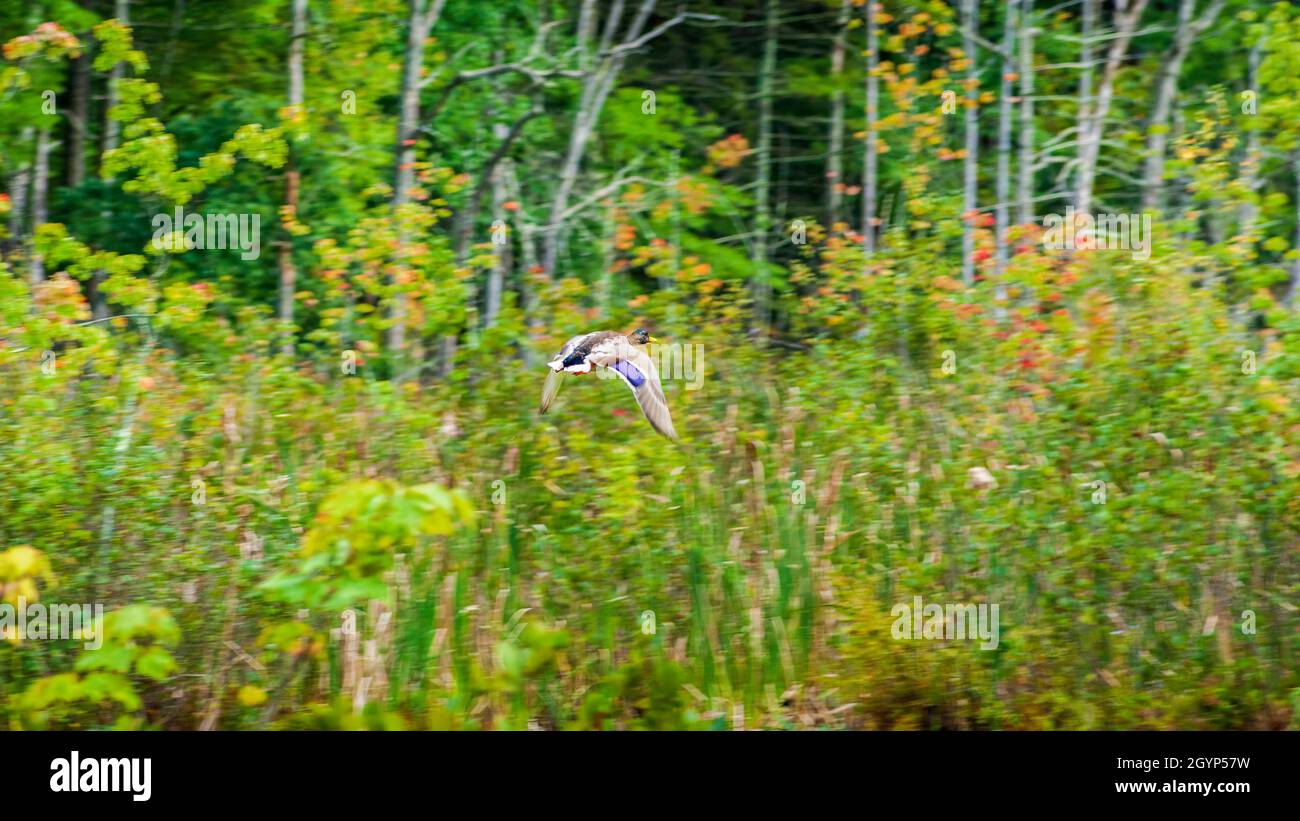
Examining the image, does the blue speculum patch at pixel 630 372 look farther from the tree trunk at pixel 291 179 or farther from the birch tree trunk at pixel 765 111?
the birch tree trunk at pixel 765 111

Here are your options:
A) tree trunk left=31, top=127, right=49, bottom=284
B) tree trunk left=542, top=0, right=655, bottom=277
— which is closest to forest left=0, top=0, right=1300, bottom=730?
tree trunk left=31, top=127, right=49, bottom=284

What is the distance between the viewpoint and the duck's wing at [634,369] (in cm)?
725

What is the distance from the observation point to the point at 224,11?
55.4 ft

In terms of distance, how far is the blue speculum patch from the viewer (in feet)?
24.2

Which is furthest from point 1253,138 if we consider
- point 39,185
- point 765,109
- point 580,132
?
point 39,185

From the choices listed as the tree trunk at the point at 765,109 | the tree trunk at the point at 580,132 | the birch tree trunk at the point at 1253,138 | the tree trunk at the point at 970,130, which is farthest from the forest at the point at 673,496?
the tree trunk at the point at 765,109

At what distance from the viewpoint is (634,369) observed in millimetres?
7434

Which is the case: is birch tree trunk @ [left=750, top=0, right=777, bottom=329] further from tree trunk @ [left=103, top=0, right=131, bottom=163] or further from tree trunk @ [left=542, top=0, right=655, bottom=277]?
tree trunk @ [left=103, top=0, right=131, bottom=163]

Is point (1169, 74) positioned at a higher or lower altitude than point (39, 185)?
higher

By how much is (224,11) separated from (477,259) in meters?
7.47

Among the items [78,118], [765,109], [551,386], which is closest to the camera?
[551,386]

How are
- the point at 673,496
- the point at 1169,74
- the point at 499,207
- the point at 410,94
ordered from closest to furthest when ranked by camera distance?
1. the point at 673,496
2. the point at 410,94
3. the point at 499,207
4. the point at 1169,74

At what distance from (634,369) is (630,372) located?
0.08 feet

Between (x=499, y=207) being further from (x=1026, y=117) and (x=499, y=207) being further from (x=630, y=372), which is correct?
(x=630, y=372)
